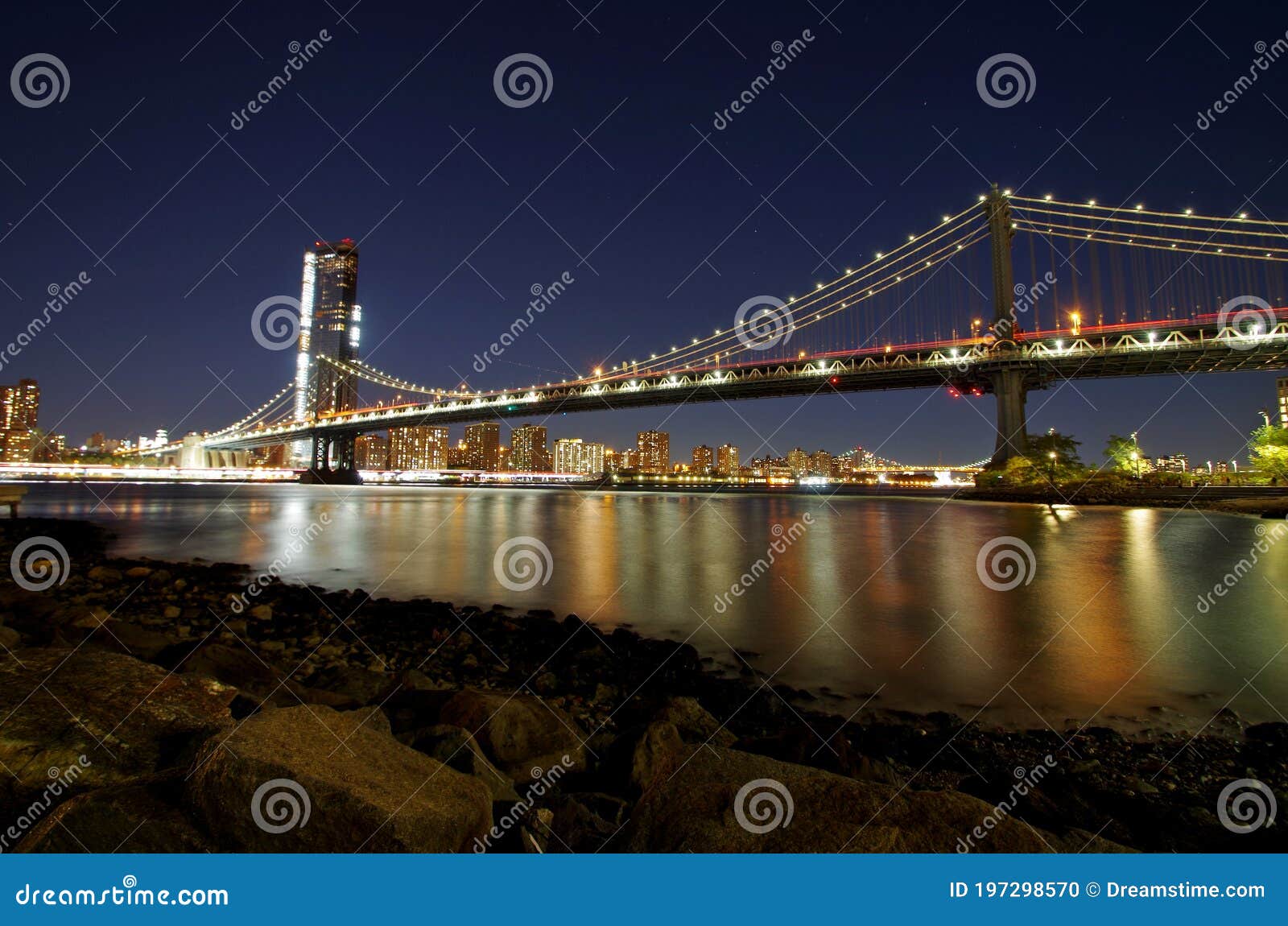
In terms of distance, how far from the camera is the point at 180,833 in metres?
2.03

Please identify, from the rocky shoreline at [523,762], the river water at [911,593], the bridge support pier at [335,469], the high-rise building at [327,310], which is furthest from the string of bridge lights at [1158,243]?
the high-rise building at [327,310]

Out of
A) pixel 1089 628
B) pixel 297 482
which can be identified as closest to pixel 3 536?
pixel 1089 628

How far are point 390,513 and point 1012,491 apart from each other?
120 ft

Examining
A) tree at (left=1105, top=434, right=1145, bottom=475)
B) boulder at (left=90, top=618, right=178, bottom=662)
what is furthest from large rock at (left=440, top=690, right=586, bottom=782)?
tree at (left=1105, top=434, right=1145, bottom=475)

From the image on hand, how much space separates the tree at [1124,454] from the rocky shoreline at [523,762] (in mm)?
49215

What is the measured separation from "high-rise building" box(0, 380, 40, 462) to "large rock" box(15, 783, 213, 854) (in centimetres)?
10373

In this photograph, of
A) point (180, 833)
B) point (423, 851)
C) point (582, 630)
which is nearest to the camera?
point (180, 833)

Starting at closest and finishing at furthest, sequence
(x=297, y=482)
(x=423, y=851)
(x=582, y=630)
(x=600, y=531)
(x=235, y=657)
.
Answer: (x=423, y=851) < (x=235, y=657) < (x=582, y=630) < (x=600, y=531) < (x=297, y=482)

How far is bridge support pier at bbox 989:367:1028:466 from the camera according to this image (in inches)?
1459

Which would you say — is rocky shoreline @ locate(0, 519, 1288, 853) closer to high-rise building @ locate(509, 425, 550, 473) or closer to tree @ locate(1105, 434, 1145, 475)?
tree @ locate(1105, 434, 1145, 475)

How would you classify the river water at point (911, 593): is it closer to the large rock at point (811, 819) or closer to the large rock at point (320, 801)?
the large rock at point (811, 819)

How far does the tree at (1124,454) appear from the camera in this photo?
4378 centimetres

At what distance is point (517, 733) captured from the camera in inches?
136
